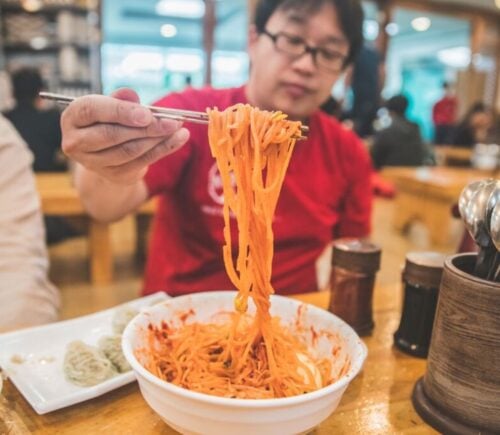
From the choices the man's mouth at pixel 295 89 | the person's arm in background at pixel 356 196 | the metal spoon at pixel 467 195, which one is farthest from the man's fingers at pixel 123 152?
the person's arm in background at pixel 356 196

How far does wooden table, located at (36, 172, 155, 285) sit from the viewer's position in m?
2.64

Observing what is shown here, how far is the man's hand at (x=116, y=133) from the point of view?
0.75 meters

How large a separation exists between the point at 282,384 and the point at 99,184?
70 cm

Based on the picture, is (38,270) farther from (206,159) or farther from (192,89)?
(192,89)

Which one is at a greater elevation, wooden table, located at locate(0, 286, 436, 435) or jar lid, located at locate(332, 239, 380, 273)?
jar lid, located at locate(332, 239, 380, 273)

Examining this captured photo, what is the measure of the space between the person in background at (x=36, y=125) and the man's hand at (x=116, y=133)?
8.50 ft

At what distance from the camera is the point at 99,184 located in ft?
3.81

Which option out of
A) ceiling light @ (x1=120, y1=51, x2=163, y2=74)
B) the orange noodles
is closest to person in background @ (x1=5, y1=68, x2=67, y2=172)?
the orange noodles

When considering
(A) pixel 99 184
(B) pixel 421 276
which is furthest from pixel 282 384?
(A) pixel 99 184

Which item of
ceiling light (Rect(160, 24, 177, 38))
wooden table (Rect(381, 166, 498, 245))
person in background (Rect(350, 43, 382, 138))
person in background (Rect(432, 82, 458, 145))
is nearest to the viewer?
wooden table (Rect(381, 166, 498, 245))

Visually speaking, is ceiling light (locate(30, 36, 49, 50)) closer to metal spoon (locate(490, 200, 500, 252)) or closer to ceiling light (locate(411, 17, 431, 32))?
metal spoon (locate(490, 200, 500, 252))

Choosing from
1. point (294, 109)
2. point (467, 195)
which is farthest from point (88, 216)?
point (467, 195)

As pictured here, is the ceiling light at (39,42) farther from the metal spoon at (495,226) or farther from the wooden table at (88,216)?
the metal spoon at (495,226)

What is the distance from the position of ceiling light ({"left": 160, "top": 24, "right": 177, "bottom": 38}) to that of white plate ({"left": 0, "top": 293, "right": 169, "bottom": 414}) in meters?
8.64
